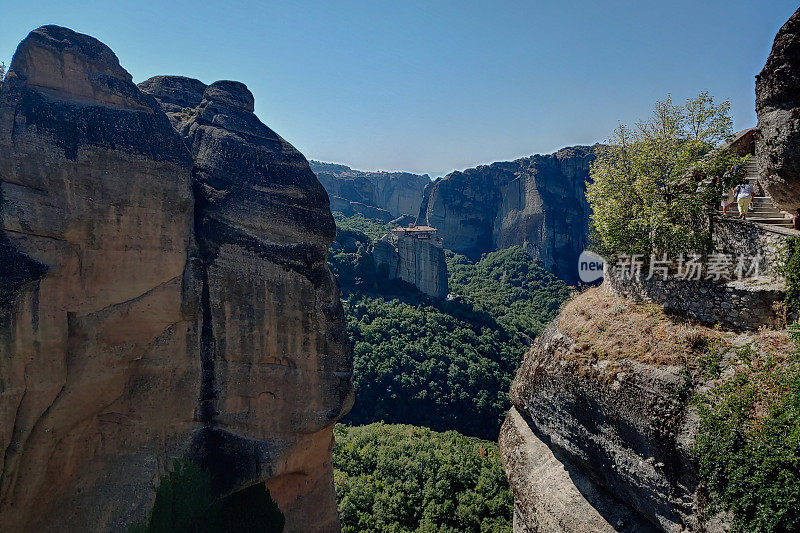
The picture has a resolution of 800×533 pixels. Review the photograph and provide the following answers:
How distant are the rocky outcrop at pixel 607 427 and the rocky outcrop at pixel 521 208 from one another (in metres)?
65.3

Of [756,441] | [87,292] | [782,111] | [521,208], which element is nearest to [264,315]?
[87,292]

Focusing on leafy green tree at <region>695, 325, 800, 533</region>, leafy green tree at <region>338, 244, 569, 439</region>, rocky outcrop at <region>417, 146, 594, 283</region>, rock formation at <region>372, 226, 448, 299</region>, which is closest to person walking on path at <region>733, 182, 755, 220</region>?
leafy green tree at <region>695, 325, 800, 533</region>

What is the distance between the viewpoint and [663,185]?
12.2 metres

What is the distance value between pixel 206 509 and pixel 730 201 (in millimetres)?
14160

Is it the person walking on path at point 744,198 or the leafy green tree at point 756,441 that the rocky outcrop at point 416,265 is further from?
the leafy green tree at point 756,441

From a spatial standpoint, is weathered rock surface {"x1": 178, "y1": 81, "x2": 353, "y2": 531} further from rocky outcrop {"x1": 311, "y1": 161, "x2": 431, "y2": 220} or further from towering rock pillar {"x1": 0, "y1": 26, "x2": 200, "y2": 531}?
rocky outcrop {"x1": 311, "y1": 161, "x2": 431, "y2": 220}

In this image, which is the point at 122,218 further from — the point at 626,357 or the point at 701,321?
the point at 701,321

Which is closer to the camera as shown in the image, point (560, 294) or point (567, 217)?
point (560, 294)

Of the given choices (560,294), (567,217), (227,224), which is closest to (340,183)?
(567,217)

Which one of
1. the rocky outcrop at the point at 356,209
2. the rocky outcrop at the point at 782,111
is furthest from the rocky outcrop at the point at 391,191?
the rocky outcrop at the point at 782,111

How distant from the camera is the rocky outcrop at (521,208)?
250 ft

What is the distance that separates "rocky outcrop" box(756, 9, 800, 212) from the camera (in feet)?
24.8

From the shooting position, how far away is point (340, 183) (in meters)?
105

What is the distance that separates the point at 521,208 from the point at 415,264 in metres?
35.9
